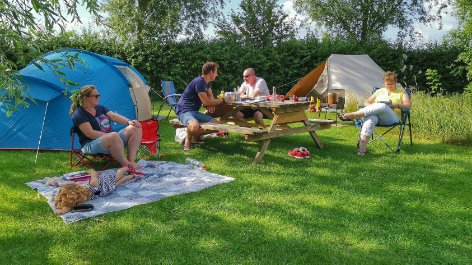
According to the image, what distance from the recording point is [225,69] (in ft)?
42.6

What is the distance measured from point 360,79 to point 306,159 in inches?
220

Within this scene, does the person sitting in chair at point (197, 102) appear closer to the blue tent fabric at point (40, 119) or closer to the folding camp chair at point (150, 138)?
the folding camp chair at point (150, 138)

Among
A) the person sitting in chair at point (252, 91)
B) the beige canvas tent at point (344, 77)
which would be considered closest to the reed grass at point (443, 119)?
the beige canvas tent at point (344, 77)

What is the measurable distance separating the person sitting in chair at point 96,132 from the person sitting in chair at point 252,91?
1846 mm

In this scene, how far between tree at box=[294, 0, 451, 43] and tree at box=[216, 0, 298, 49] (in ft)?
5.25

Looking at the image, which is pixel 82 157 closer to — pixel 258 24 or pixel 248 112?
pixel 248 112

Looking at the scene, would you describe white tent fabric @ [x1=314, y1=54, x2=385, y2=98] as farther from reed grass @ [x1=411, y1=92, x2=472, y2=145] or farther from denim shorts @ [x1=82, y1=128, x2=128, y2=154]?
denim shorts @ [x1=82, y1=128, x2=128, y2=154]

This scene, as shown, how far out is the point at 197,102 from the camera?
527cm

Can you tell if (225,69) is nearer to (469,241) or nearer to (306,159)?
(306,159)

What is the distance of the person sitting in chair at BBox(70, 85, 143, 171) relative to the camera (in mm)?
3875

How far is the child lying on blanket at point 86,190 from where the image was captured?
9.71 feet

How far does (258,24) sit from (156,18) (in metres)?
4.89

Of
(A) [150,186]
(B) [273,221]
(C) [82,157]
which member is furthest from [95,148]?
(B) [273,221]

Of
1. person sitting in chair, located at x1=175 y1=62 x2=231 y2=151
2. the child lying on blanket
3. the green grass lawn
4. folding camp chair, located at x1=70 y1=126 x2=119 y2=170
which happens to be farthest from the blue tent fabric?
the child lying on blanket
